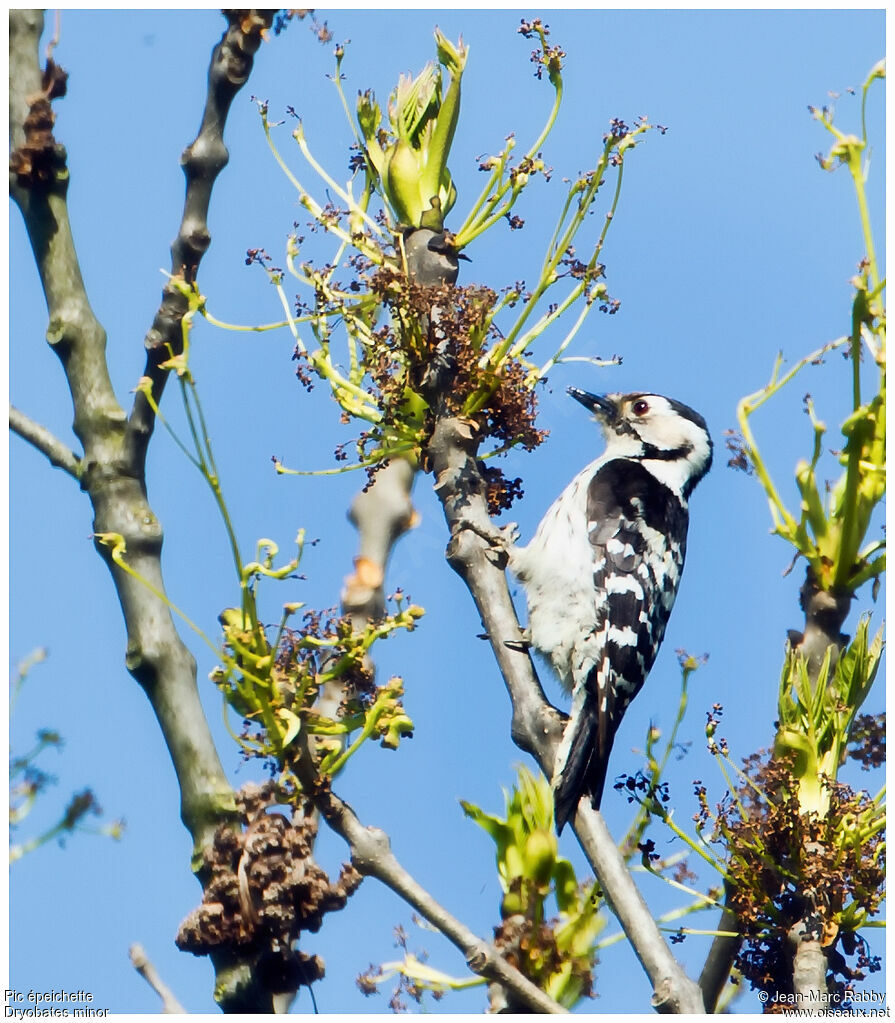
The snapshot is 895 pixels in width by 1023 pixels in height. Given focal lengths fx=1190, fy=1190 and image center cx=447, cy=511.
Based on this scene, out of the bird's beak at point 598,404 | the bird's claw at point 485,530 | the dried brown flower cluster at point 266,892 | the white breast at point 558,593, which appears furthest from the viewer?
the bird's beak at point 598,404

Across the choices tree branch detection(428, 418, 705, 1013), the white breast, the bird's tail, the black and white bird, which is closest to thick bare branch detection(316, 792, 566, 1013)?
tree branch detection(428, 418, 705, 1013)

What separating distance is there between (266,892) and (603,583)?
2.68 m

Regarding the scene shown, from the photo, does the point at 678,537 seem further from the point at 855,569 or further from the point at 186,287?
the point at 186,287

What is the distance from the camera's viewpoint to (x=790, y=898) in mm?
3066

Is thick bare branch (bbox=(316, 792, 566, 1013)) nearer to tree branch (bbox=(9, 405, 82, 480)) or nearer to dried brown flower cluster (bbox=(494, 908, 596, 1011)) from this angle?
dried brown flower cluster (bbox=(494, 908, 596, 1011))

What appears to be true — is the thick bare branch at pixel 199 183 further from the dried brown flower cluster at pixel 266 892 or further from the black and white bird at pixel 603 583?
the black and white bird at pixel 603 583

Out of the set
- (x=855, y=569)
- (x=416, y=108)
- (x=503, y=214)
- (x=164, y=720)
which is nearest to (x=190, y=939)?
(x=164, y=720)

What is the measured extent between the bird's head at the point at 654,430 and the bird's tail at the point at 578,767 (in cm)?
177

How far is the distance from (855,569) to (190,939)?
5.85 ft

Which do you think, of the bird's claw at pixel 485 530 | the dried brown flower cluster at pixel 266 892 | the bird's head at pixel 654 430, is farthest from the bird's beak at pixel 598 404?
the dried brown flower cluster at pixel 266 892

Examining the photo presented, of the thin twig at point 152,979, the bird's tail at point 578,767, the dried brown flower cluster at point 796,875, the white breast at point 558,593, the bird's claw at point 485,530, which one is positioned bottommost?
the thin twig at point 152,979

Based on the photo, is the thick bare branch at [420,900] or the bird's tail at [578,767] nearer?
the thick bare branch at [420,900]

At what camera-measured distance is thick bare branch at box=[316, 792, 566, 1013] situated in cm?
237

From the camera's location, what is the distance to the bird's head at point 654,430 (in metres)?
5.93
